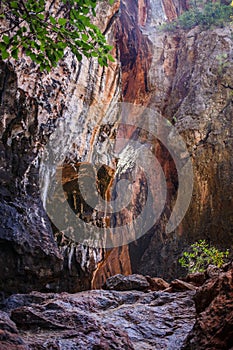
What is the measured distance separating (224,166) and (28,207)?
8293 mm

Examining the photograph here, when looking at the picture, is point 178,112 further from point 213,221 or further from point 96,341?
point 96,341

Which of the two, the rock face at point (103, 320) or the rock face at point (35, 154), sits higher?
the rock face at point (35, 154)

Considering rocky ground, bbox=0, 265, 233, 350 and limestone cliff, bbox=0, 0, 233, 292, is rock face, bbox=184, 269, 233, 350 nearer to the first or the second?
rocky ground, bbox=0, 265, 233, 350

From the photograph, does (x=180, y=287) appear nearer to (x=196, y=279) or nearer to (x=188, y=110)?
(x=196, y=279)

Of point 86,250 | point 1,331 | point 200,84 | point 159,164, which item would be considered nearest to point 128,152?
point 159,164

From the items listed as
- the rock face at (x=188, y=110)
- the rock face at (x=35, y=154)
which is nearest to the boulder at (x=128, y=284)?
the rock face at (x=35, y=154)

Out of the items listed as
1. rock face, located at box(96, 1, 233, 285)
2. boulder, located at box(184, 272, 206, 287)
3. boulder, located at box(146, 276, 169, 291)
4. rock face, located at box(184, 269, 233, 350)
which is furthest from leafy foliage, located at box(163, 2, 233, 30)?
rock face, located at box(184, 269, 233, 350)

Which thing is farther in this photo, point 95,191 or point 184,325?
point 95,191

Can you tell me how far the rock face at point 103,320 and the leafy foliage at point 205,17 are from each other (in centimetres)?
1481

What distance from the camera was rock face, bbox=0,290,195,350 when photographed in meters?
3.05

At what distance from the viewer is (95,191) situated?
8.02 meters

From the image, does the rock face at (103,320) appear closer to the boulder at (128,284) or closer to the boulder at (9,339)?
the boulder at (9,339)

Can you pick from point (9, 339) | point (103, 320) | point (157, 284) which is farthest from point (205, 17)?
point (9, 339)

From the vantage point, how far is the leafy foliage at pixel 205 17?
1541 cm
